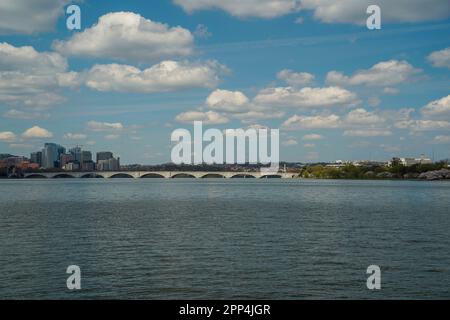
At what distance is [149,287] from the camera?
28.2 meters

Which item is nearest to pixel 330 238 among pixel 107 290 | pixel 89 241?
pixel 89 241

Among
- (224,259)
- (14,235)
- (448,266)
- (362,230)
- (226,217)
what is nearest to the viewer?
(448,266)

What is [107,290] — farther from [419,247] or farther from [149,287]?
[419,247]

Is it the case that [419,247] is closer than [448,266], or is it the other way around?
[448,266]

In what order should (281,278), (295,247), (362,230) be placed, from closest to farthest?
(281,278), (295,247), (362,230)

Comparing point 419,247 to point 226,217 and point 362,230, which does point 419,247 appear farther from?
point 226,217

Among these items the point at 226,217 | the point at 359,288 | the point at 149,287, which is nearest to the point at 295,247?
the point at 359,288

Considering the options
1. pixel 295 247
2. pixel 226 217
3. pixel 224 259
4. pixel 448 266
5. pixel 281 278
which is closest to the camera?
pixel 281 278

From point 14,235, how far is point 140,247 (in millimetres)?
14305

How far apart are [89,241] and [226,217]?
23.3 meters

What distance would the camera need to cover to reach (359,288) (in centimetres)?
2806

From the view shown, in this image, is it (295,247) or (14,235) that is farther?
(14,235)
